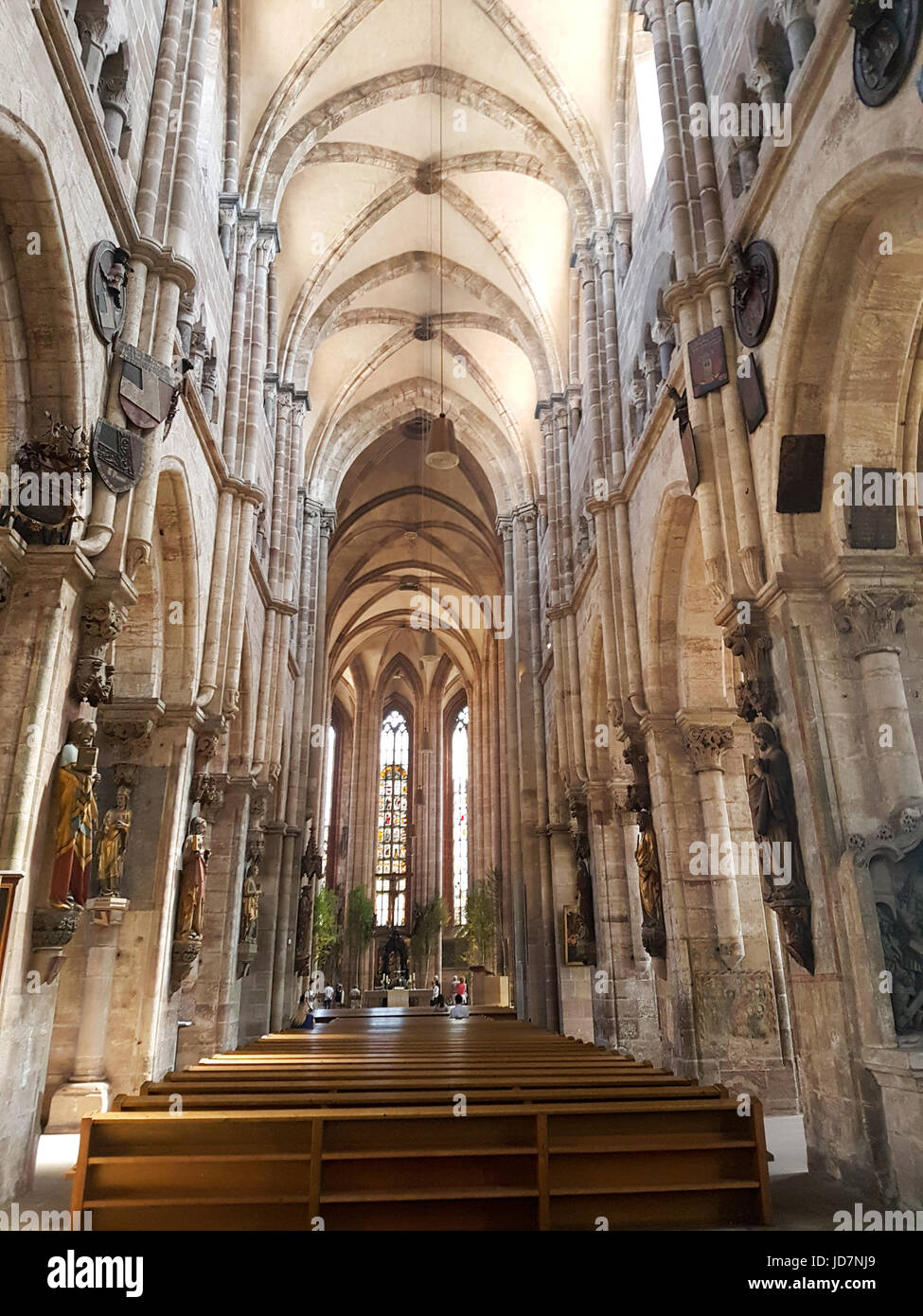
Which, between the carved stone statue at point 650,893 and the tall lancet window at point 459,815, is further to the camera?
A: the tall lancet window at point 459,815

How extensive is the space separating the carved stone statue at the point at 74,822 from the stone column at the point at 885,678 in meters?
6.81

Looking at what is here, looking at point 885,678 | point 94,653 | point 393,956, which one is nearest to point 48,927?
point 94,653

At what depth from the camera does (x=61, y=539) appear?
7941mm

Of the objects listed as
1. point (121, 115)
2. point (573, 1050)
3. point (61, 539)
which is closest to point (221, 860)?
point (573, 1050)

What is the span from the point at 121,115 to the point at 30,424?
394 cm

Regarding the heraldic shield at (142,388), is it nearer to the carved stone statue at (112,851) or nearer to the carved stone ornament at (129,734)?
the carved stone ornament at (129,734)

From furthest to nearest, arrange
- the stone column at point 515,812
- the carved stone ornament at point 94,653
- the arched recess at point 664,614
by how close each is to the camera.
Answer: the stone column at point 515,812 → the arched recess at point 664,614 → the carved stone ornament at point 94,653

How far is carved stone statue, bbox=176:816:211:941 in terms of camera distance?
Result: 452 inches

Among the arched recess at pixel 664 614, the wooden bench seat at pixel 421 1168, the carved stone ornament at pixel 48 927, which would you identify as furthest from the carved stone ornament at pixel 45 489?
the arched recess at pixel 664 614

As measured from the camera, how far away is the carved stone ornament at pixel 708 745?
40.7 feet

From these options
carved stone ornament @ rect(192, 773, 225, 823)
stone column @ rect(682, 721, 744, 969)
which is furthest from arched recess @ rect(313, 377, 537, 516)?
stone column @ rect(682, 721, 744, 969)

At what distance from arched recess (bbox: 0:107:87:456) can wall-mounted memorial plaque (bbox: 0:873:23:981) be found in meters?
3.78

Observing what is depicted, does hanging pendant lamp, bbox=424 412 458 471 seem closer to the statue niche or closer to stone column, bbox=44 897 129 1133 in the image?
stone column, bbox=44 897 129 1133
